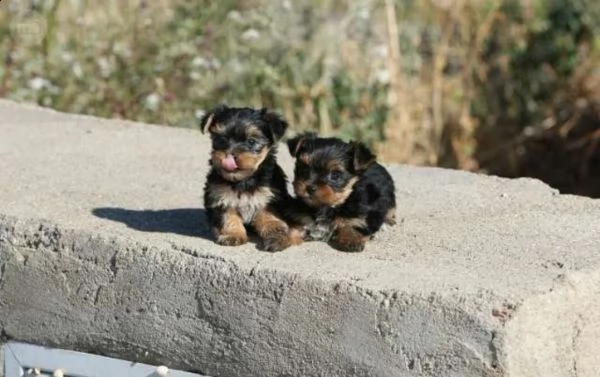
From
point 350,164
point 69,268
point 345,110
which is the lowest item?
point 345,110

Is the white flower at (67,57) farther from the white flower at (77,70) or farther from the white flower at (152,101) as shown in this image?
the white flower at (152,101)

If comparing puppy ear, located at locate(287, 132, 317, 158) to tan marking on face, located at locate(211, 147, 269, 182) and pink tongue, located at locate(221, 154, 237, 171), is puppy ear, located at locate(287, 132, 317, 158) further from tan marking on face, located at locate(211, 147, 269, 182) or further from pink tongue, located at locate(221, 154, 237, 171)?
pink tongue, located at locate(221, 154, 237, 171)

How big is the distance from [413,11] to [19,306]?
6.68 meters

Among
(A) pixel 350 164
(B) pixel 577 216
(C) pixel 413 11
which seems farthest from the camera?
(C) pixel 413 11

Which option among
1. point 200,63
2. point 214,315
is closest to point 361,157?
point 214,315

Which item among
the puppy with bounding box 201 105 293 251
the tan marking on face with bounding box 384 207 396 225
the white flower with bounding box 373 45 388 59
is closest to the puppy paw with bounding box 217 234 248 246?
the puppy with bounding box 201 105 293 251

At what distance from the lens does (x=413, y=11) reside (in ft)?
39.3


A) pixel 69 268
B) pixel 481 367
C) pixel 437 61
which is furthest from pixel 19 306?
pixel 437 61

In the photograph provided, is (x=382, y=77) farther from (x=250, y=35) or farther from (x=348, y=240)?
(x=348, y=240)

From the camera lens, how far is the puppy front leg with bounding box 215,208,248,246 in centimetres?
570

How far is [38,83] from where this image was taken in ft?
32.1

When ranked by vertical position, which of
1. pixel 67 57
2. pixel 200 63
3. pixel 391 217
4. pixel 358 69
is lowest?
pixel 358 69

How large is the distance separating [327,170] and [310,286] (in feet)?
1.92

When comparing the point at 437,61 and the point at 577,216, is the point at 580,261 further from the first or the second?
the point at 437,61
